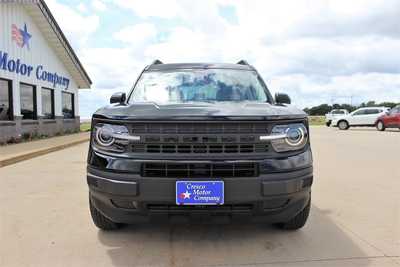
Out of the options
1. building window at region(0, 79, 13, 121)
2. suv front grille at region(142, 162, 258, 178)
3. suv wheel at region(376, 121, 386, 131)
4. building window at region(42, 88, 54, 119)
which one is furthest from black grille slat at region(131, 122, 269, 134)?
suv wheel at region(376, 121, 386, 131)

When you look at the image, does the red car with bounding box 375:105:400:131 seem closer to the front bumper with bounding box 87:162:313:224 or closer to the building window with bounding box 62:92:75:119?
the building window with bounding box 62:92:75:119

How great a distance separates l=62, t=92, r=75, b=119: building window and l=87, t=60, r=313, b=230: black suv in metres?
19.9

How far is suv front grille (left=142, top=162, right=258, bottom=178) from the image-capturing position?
10.6 ft

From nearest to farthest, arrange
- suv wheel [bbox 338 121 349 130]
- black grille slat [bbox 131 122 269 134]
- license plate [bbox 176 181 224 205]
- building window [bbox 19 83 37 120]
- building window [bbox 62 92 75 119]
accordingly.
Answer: license plate [bbox 176 181 224 205] < black grille slat [bbox 131 122 269 134] < building window [bbox 19 83 37 120] < building window [bbox 62 92 75 119] < suv wheel [bbox 338 121 349 130]

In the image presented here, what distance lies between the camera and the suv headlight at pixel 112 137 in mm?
3357

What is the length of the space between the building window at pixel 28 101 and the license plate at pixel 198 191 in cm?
1510

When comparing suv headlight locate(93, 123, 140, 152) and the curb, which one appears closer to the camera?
suv headlight locate(93, 123, 140, 152)

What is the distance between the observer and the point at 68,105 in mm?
23078

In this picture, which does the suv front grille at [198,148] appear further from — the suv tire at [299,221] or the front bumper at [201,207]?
the suv tire at [299,221]

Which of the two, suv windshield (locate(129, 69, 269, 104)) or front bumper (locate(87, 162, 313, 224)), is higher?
suv windshield (locate(129, 69, 269, 104))

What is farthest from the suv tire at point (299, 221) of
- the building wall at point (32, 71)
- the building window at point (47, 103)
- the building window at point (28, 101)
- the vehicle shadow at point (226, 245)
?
the building window at point (47, 103)

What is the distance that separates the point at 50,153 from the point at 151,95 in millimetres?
9019

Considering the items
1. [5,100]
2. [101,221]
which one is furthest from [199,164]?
[5,100]

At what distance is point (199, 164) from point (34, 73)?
1637 centimetres
